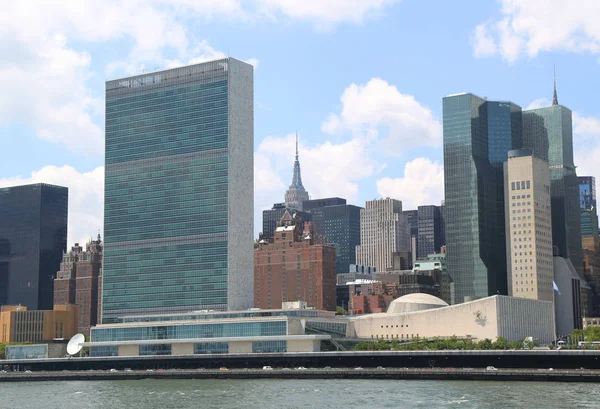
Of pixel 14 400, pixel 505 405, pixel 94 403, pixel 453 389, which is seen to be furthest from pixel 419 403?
pixel 14 400

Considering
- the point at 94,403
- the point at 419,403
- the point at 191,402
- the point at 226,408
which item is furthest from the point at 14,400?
the point at 419,403

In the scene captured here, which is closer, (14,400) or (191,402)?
(191,402)

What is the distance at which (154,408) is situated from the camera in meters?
163

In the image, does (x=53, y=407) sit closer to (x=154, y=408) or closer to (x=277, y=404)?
(x=154, y=408)

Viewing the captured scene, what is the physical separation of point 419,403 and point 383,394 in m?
18.1

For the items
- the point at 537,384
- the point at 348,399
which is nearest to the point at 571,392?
the point at 537,384

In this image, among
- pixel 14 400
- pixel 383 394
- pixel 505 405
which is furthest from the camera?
pixel 14 400

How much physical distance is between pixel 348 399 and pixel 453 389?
24.7 meters

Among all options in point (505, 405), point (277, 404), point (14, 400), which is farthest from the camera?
point (14, 400)

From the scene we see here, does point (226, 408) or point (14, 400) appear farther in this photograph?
point (14, 400)

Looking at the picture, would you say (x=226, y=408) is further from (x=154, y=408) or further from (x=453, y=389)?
(x=453, y=389)

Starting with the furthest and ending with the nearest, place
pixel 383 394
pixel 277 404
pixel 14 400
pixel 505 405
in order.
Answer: pixel 14 400, pixel 383 394, pixel 277 404, pixel 505 405

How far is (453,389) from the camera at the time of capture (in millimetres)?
183000

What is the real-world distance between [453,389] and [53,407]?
71483mm
